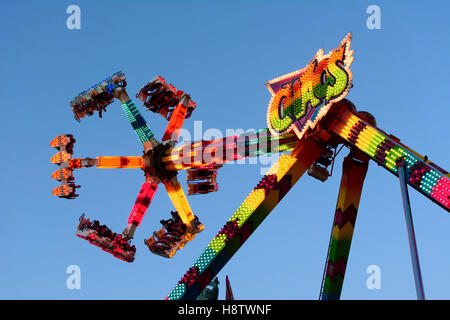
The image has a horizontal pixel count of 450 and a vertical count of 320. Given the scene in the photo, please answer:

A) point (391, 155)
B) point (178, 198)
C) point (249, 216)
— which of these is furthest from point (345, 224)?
point (178, 198)

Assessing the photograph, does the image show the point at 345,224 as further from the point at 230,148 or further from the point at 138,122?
the point at 138,122

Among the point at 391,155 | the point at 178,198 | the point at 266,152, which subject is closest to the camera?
the point at 391,155

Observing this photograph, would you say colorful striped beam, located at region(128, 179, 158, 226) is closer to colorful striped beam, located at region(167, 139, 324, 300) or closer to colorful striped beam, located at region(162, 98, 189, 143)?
colorful striped beam, located at region(162, 98, 189, 143)

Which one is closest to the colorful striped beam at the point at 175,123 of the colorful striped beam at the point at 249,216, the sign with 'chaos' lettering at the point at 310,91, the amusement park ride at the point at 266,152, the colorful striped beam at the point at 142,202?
the amusement park ride at the point at 266,152

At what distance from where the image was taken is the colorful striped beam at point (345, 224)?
23.8 m

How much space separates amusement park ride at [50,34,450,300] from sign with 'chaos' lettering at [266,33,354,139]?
0.03 metres

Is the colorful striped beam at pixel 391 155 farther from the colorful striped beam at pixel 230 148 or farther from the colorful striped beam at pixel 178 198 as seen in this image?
the colorful striped beam at pixel 178 198

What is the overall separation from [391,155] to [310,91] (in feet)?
10.6

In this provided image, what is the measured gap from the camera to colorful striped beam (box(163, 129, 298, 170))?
76.9 feet

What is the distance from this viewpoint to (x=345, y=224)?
23953 mm

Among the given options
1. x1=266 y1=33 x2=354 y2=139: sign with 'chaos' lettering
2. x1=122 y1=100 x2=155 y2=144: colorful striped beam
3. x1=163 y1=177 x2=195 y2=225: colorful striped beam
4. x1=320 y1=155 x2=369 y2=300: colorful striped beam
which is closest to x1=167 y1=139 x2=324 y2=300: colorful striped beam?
x1=266 y1=33 x2=354 y2=139: sign with 'chaos' lettering

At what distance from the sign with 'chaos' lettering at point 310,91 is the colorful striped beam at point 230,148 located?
49 cm

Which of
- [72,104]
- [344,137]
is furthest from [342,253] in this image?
[72,104]
